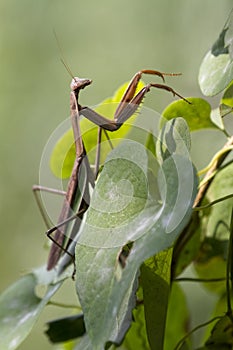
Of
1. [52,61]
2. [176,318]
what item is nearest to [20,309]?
[176,318]

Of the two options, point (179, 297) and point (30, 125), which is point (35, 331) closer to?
point (30, 125)

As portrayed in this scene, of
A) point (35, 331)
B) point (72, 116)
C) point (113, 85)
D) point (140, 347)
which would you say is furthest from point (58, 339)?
point (113, 85)

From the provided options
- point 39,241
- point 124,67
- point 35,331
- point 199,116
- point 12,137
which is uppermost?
point 199,116

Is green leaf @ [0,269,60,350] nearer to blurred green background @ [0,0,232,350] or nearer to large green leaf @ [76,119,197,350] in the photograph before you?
large green leaf @ [76,119,197,350]

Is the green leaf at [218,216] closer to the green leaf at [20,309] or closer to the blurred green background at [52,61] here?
the green leaf at [20,309]

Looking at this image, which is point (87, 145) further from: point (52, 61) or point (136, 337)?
point (52, 61)

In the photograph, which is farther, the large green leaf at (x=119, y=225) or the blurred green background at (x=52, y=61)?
the blurred green background at (x=52, y=61)

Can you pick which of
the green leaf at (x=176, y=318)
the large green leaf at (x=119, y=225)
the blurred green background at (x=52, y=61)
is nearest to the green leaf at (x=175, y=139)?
the large green leaf at (x=119, y=225)
